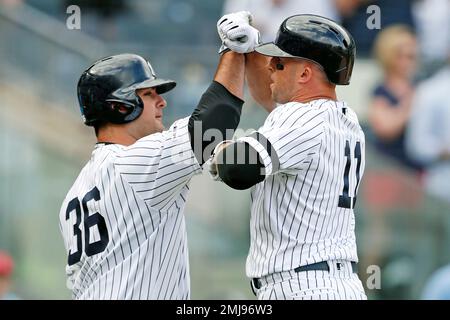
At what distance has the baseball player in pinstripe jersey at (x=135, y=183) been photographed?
3982 mm

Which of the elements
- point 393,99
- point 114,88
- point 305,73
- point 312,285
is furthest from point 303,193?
point 393,99

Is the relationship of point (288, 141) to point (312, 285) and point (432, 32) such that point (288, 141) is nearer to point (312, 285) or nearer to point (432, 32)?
point (312, 285)

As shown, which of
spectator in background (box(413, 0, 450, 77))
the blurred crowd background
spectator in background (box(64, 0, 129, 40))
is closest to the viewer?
the blurred crowd background

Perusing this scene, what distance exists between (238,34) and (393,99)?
418 cm

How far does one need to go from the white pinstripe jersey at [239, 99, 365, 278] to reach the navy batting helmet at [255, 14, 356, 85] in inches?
5.7

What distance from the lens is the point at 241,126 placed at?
7.41m

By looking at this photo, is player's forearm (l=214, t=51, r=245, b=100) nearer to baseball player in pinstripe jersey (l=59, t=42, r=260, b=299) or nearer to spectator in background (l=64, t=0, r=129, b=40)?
baseball player in pinstripe jersey (l=59, t=42, r=260, b=299)

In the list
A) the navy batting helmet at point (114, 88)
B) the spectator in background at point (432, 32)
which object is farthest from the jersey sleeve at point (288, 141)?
the spectator in background at point (432, 32)

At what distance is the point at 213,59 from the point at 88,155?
1.26 metres

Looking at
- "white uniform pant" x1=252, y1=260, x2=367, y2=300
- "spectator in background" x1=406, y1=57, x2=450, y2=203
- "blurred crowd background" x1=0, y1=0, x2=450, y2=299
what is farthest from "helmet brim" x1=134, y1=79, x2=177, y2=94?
"spectator in background" x1=406, y1=57, x2=450, y2=203

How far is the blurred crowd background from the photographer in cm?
764

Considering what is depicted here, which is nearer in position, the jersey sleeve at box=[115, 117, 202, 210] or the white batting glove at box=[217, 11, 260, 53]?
the jersey sleeve at box=[115, 117, 202, 210]

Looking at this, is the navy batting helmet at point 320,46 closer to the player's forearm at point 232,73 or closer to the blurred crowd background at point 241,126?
the player's forearm at point 232,73
